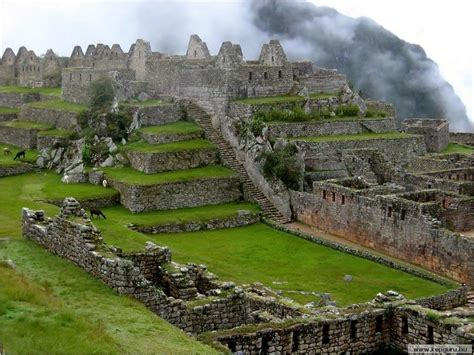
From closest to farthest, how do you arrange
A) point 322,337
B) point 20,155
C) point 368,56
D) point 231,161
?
point 322,337, point 231,161, point 20,155, point 368,56

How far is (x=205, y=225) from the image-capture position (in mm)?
35594

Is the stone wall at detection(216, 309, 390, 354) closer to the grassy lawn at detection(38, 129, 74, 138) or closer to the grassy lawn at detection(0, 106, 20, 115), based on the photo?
the grassy lawn at detection(38, 129, 74, 138)

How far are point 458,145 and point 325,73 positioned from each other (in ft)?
37.1

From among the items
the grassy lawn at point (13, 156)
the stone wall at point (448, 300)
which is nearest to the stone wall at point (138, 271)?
the stone wall at point (448, 300)

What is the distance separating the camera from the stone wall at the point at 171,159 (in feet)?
132

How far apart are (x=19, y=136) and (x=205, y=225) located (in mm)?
20340

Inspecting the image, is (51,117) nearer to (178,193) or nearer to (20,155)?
(20,155)

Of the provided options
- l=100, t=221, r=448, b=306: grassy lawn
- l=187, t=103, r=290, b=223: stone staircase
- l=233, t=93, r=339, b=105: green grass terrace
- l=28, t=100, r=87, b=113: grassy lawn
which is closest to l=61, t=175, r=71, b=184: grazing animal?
l=187, t=103, r=290, b=223: stone staircase

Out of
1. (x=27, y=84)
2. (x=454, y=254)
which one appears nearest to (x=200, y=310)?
(x=454, y=254)

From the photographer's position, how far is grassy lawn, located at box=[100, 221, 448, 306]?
26.1m

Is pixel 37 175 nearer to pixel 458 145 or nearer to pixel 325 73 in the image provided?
pixel 325 73

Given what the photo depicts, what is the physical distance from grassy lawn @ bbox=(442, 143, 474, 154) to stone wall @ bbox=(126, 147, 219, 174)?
57.2 ft

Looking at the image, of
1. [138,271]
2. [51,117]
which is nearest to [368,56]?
[51,117]

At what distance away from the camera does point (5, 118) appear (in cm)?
5759
